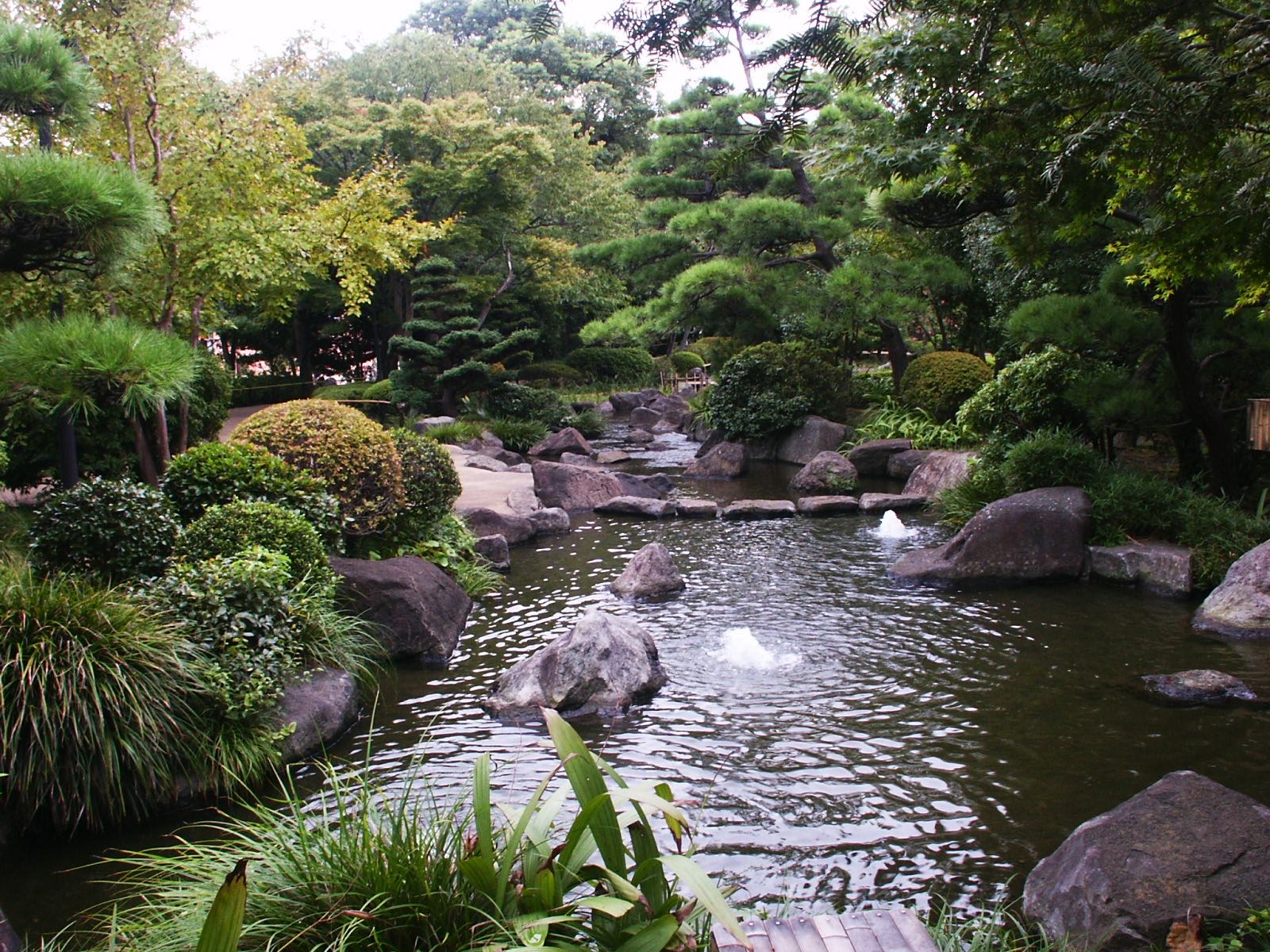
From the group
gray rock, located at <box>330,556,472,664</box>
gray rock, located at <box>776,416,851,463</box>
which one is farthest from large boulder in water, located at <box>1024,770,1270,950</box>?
gray rock, located at <box>776,416,851,463</box>

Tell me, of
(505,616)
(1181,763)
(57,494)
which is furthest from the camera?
(505,616)

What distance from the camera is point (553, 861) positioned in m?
2.41

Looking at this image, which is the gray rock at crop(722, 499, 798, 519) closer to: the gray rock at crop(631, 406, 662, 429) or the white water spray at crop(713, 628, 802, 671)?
the white water spray at crop(713, 628, 802, 671)

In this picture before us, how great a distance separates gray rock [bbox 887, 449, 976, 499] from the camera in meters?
11.5

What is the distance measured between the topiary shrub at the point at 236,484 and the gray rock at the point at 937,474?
740 cm

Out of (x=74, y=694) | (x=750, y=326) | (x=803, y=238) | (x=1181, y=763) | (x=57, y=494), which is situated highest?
(x=803, y=238)

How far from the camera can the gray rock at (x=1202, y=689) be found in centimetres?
529

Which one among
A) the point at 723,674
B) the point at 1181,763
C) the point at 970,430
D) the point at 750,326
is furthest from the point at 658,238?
the point at 1181,763

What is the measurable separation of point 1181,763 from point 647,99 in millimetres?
31572

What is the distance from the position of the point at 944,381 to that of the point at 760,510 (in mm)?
5185

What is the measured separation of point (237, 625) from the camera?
494 centimetres

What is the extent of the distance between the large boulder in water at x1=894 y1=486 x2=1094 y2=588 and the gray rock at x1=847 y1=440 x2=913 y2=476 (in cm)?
578

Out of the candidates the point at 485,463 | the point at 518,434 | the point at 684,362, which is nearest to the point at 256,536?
the point at 485,463

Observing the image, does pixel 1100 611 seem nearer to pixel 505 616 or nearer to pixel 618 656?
pixel 618 656
